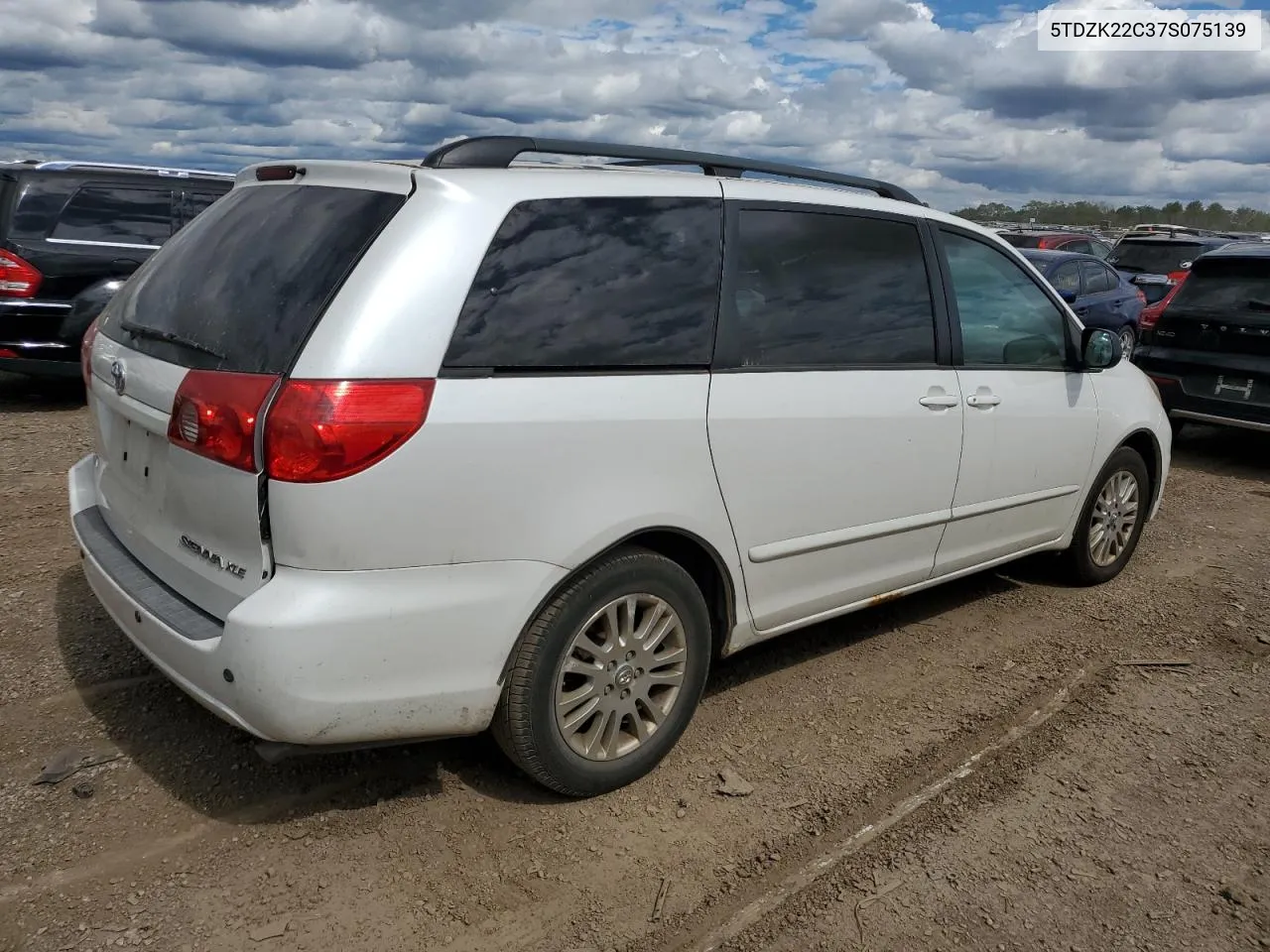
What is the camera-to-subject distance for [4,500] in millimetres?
5777

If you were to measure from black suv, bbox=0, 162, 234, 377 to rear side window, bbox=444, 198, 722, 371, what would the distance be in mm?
5784

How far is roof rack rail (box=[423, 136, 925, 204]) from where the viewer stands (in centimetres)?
301

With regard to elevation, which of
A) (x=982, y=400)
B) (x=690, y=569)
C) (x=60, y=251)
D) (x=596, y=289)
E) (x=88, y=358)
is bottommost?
(x=690, y=569)

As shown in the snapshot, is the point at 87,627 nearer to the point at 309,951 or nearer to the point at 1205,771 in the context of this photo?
the point at 309,951

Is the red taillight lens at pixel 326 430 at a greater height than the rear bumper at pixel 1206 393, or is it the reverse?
the red taillight lens at pixel 326 430

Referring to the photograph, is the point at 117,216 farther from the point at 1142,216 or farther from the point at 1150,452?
the point at 1142,216

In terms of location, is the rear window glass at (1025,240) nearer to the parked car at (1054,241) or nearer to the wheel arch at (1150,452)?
the parked car at (1054,241)

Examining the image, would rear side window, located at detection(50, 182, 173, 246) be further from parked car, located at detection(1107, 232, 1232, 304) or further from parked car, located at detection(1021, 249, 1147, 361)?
parked car, located at detection(1107, 232, 1232, 304)

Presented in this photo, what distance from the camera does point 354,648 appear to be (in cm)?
259

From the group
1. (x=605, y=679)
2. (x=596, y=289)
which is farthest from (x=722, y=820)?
(x=596, y=289)

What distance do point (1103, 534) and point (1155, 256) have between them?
12.8m

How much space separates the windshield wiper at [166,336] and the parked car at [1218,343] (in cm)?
777

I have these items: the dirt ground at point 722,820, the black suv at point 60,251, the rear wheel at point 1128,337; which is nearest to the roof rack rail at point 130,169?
the black suv at point 60,251

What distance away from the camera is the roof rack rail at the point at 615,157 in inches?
119
